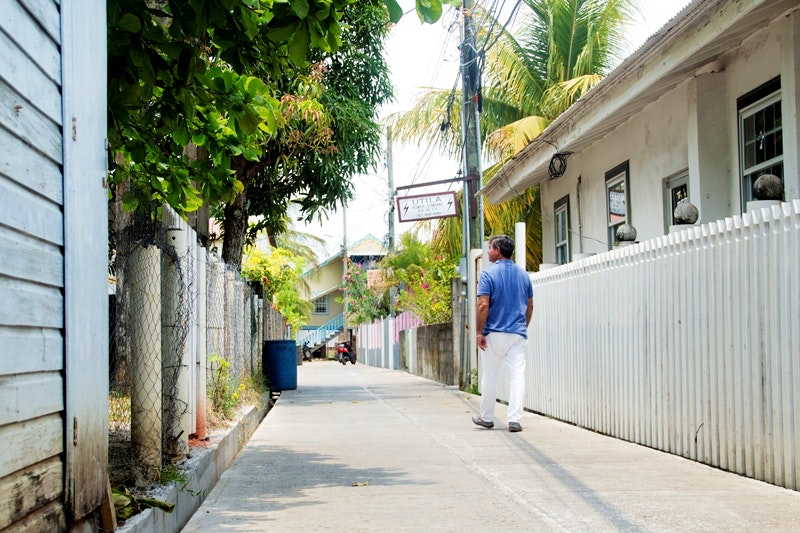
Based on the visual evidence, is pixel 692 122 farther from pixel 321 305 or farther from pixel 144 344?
pixel 321 305

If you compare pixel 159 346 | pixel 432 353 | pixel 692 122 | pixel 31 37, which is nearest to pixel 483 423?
pixel 692 122

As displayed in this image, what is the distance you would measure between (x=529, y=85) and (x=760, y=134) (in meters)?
14.9

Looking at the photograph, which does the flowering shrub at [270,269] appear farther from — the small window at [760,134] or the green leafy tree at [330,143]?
the small window at [760,134]

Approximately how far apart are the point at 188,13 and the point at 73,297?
2307 mm

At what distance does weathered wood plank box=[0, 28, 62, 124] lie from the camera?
373cm

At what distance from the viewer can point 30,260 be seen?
399cm

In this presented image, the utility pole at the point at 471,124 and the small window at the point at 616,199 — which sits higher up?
the utility pole at the point at 471,124

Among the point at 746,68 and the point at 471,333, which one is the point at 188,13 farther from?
the point at 471,333

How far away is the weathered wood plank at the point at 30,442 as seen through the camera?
367 cm

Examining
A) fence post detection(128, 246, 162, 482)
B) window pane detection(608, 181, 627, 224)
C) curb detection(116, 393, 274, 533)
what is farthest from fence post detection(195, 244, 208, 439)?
window pane detection(608, 181, 627, 224)

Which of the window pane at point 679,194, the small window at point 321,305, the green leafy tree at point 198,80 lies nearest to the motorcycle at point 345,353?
the small window at point 321,305

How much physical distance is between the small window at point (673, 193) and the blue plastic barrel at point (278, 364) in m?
8.81

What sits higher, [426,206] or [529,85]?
[529,85]

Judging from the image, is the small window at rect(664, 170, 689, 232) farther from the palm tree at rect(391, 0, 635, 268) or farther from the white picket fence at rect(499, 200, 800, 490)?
the palm tree at rect(391, 0, 635, 268)
